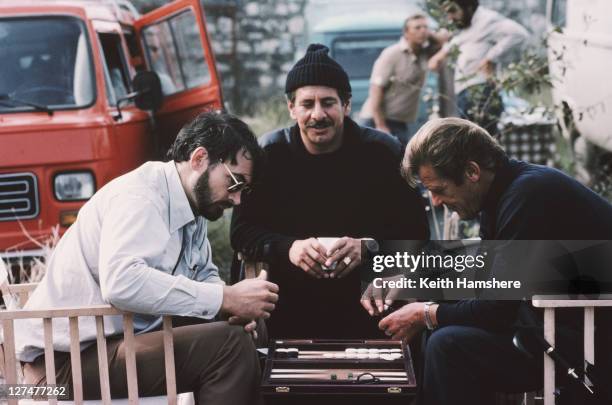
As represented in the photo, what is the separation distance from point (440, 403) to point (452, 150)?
80cm

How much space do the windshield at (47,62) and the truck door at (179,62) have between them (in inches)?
31.8

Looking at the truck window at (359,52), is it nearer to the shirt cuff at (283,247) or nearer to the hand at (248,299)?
the shirt cuff at (283,247)

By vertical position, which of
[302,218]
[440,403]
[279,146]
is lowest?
[440,403]

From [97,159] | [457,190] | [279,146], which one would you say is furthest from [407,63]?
[457,190]

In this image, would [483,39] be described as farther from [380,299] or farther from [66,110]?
[380,299]

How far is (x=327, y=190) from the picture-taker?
155 inches

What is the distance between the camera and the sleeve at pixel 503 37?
22.8ft

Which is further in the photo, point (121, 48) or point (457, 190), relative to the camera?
point (121, 48)

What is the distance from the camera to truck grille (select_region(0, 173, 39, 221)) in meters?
5.60

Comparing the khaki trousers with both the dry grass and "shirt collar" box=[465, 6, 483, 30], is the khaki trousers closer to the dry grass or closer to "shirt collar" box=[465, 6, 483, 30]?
the dry grass

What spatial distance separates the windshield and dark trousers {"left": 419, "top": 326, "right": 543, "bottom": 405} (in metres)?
3.63

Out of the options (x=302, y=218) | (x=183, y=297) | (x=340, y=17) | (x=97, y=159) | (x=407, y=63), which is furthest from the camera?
(x=340, y=17)

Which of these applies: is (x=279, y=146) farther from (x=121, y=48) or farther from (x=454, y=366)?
(x=121, y=48)

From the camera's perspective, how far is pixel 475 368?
2.95 metres
